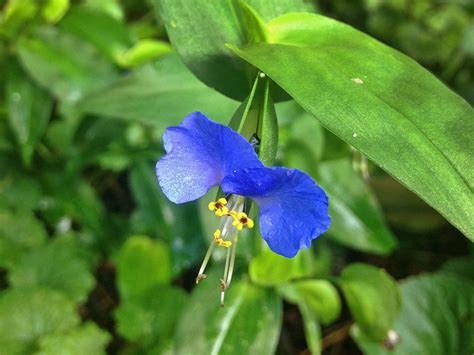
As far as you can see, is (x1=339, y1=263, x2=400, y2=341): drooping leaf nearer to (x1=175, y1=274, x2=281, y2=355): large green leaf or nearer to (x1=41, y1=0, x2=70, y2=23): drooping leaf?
(x1=175, y1=274, x2=281, y2=355): large green leaf

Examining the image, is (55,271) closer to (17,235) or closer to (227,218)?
(17,235)

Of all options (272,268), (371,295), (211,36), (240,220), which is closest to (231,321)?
→ (272,268)

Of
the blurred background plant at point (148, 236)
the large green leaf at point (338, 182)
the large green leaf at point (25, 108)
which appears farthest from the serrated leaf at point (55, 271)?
the large green leaf at point (338, 182)

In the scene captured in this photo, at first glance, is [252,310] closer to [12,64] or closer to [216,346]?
[216,346]

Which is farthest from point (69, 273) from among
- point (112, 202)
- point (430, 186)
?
point (430, 186)

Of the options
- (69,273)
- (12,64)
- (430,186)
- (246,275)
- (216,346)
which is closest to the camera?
(430,186)

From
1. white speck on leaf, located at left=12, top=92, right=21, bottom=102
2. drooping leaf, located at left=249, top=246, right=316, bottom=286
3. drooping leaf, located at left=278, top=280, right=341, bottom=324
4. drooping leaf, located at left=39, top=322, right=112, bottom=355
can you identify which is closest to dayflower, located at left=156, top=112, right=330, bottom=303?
drooping leaf, located at left=249, top=246, right=316, bottom=286
